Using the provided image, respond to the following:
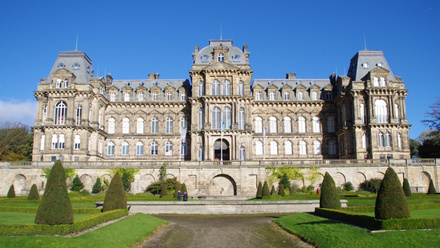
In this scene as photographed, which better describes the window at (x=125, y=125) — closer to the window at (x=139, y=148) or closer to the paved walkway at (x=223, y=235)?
the window at (x=139, y=148)

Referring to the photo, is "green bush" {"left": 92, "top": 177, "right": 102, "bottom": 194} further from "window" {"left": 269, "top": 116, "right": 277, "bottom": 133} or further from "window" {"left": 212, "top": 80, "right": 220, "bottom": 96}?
"window" {"left": 269, "top": 116, "right": 277, "bottom": 133}

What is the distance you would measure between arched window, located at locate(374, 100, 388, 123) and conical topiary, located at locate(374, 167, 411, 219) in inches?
1531

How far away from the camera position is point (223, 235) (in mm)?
21484

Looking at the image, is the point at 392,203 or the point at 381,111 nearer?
the point at 392,203

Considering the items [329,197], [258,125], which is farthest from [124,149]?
→ [329,197]

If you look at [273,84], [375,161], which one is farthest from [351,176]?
[273,84]

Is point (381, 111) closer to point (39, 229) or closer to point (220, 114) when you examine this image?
point (220, 114)

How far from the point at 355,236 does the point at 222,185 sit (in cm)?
3323

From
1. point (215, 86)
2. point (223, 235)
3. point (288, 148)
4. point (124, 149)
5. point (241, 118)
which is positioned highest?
point (215, 86)

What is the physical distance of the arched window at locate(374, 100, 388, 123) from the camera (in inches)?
2145

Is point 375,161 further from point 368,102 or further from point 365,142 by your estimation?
point 368,102

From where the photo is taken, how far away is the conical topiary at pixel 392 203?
17.5 meters

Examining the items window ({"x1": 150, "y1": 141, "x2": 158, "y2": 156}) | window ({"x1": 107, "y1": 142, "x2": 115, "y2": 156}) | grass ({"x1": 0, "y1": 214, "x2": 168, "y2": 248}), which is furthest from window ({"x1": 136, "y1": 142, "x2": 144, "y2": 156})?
grass ({"x1": 0, "y1": 214, "x2": 168, "y2": 248})

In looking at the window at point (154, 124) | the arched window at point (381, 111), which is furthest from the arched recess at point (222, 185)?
the arched window at point (381, 111)
